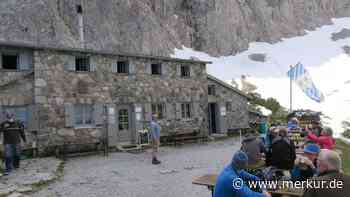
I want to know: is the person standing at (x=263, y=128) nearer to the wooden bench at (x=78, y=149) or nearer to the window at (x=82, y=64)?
the wooden bench at (x=78, y=149)

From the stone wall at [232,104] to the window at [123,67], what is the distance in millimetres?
6367

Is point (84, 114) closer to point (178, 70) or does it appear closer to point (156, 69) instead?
point (156, 69)

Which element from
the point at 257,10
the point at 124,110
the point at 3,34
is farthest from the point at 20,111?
the point at 257,10

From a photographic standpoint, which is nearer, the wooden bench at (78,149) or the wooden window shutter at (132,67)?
the wooden bench at (78,149)

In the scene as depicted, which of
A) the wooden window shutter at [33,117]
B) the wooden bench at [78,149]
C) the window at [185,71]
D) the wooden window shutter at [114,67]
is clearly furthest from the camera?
the window at [185,71]

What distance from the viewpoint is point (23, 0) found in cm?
3234

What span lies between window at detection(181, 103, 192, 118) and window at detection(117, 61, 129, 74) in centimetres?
405

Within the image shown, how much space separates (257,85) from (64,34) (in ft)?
69.8

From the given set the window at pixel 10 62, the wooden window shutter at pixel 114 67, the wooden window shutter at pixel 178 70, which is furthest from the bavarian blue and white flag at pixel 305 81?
the window at pixel 10 62

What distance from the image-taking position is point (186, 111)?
19.1m

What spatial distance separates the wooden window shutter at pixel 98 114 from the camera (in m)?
15.1

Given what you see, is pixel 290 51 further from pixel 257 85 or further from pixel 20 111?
pixel 20 111

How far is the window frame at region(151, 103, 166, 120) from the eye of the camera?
17.5 meters

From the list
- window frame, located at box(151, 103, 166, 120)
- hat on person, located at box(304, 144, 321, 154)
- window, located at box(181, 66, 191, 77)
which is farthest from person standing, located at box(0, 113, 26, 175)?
window, located at box(181, 66, 191, 77)
